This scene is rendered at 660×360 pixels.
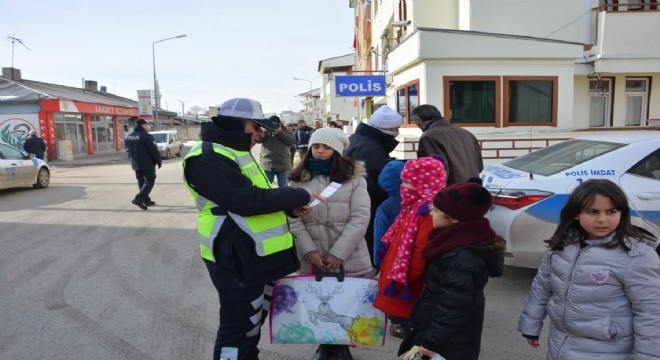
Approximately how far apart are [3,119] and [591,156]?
1199 inches

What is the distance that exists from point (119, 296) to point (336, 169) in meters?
2.96

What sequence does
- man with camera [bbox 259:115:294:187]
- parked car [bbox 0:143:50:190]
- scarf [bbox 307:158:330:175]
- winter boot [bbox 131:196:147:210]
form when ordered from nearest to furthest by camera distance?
scarf [bbox 307:158:330:175]
man with camera [bbox 259:115:294:187]
winter boot [bbox 131:196:147:210]
parked car [bbox 0:143:50:190]

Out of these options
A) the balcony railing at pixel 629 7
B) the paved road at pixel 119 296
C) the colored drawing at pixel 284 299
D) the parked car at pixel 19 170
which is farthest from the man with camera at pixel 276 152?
the balcony railing at pixel 629 7

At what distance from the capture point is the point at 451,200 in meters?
2.28

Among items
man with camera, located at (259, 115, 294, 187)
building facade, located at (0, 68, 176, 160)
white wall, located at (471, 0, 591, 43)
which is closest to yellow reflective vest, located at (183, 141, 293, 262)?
man with camera, located at (259, 115, 294, 187)

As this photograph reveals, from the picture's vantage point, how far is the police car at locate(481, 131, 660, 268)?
4180 mm

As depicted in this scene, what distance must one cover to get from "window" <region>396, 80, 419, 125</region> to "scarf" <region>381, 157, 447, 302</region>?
8.60 m

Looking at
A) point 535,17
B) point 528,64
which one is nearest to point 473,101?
point 528,64

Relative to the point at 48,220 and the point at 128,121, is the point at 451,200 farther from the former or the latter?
the point at 128,121

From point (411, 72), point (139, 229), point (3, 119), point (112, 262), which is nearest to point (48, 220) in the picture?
point (139, 229)

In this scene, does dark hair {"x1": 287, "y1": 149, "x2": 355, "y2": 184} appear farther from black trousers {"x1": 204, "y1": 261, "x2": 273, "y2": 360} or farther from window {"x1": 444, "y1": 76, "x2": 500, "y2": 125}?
window {"x1": 444, "y1": 76, "x2": 500, "y2": 125}

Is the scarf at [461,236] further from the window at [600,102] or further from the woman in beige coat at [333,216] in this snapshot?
the window at [600,102]

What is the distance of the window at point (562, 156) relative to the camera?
180 inches

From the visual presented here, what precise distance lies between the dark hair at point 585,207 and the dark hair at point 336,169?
1.31 meters
